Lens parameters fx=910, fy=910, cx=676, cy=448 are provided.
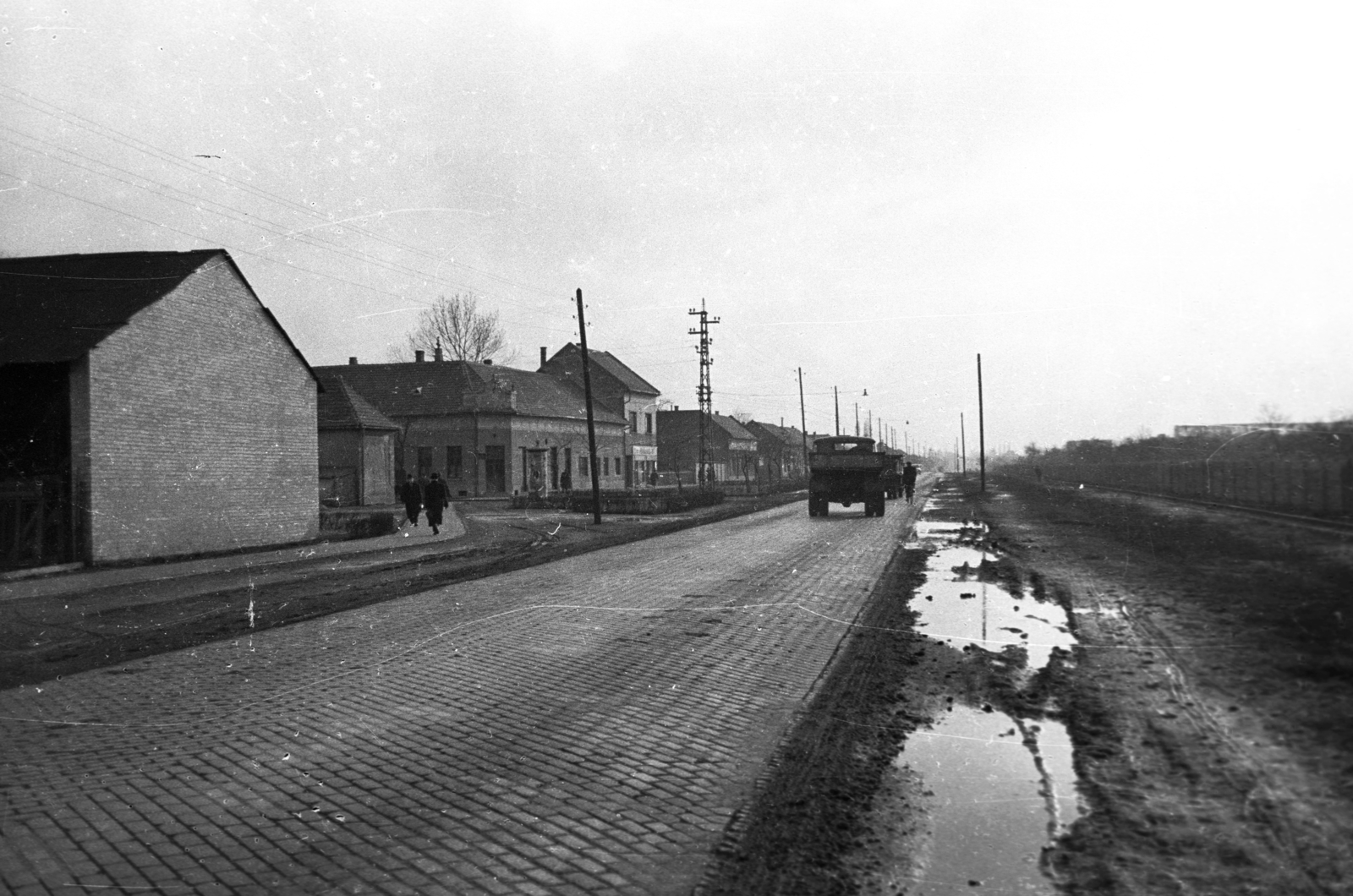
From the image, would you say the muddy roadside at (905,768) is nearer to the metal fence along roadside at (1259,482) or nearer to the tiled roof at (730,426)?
the metal fence along roadside at (1259,482)

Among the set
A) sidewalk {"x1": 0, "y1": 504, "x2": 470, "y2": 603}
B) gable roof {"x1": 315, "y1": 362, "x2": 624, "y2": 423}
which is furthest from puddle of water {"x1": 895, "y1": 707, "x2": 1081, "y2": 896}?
gable roof {"x1": 315, "y1": 362, "x2": 624, "y2": 423}

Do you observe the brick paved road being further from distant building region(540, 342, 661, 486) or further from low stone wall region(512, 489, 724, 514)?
distant building region(540, 342, 661, 486)

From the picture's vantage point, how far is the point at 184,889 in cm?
358

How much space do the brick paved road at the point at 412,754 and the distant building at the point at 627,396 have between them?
5622 cm

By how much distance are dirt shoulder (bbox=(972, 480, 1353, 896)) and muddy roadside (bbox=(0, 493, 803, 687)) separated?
8.09 meters

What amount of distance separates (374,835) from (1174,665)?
6.32 metres

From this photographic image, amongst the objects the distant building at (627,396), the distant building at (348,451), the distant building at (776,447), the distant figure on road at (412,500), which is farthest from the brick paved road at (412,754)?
the distant building at (776,447)

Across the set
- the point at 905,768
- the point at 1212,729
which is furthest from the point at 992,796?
the point at 1212,729

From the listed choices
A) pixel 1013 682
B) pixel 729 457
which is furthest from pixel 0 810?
pixel 729 457

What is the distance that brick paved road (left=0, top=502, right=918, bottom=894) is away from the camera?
3.80 meters

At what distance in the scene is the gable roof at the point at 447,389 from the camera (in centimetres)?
5006

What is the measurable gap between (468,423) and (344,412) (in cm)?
1072

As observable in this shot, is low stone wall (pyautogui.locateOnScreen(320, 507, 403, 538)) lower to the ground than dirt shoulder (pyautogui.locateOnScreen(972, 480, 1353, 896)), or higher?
higher

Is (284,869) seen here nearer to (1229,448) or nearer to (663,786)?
(663,786)
